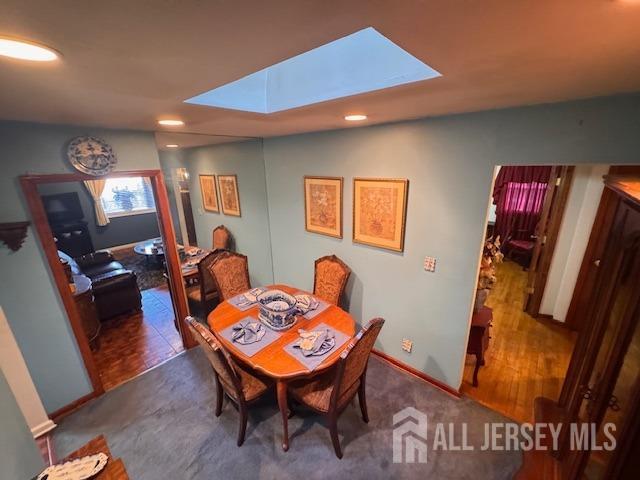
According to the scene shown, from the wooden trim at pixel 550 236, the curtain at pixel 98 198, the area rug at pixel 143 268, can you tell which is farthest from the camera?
the curtain at pixel 98 198

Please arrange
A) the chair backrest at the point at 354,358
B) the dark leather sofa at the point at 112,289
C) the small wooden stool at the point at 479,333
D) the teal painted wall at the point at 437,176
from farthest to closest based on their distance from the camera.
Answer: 1. the dark leather sofa at the point at 112,289
2. the small wooden stool at the point at 479,333
3. the chair backrest at the point at 354,358
4. the teal painted wall at the point at 437,176

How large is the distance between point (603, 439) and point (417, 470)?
116 cm

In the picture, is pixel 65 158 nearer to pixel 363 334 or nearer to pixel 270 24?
pixel 270 24

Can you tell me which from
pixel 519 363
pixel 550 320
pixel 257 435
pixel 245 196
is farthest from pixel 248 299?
pixel 550 320

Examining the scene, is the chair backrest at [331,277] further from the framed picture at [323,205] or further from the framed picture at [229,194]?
the framed picture at [229,194]

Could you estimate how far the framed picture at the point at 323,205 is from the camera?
285 centimetres

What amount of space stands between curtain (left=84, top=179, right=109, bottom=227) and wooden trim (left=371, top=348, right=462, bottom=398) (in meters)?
6.89

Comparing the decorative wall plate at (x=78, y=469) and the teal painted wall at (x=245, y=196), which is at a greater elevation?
the teal painted wall at (x=245, y=196)

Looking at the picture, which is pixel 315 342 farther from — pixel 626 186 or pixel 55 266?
pixel 55 266

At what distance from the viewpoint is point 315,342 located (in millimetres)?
2008

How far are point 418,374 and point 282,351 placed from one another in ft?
4.96

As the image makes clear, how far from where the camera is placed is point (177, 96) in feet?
4.42

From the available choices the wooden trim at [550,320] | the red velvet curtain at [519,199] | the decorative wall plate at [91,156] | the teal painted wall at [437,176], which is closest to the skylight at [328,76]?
the teal painted wall at [437,176]

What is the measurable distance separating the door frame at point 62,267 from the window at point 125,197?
4622mm
